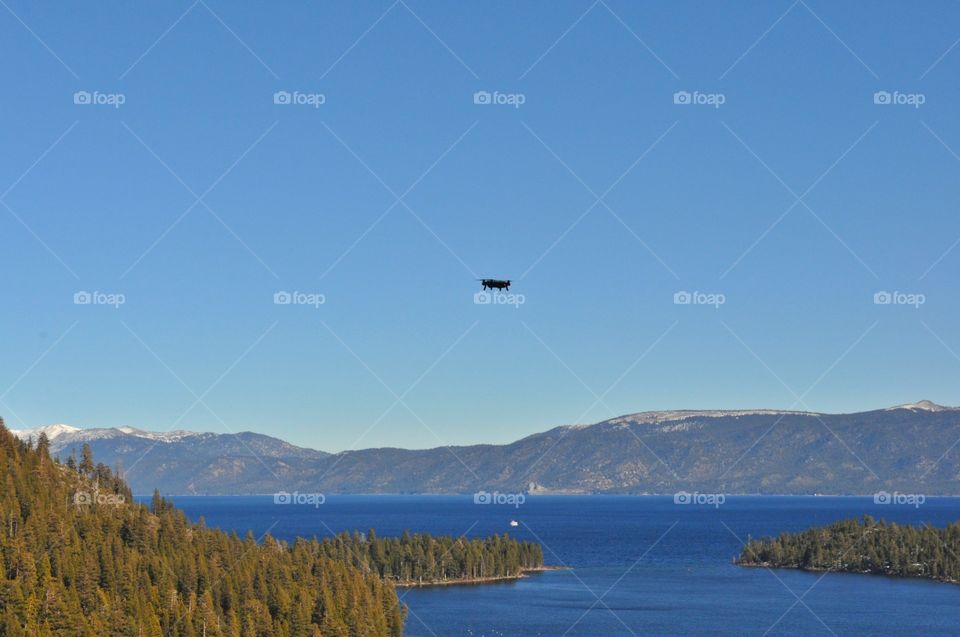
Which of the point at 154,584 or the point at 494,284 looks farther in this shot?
the point at 154,584

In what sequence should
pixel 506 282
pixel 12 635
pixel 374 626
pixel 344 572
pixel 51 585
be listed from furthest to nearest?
pixel 344 572 < pixel 374 626 < pixel 51 585 < pixel 12 635 < pixel 506 282

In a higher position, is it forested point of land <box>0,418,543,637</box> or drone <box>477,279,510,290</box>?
drone <box>477,279,510,290</box>

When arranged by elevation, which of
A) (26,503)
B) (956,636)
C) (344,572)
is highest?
(26,503)

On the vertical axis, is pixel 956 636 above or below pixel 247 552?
below

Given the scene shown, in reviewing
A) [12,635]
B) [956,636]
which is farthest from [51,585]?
[956,636]

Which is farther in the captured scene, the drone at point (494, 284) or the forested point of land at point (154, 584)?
the forested point of land at point (154, 584)

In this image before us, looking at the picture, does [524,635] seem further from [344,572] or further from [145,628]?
[145,628]

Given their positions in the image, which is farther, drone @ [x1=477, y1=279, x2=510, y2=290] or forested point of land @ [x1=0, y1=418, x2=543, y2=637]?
forested point of land @ [x1=0, y1=418, x2=543, y2=637]

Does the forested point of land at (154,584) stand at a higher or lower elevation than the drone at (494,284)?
lower

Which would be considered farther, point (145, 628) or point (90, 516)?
point (90, 516)

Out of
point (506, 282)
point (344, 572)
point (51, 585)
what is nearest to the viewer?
point (506, 282)
